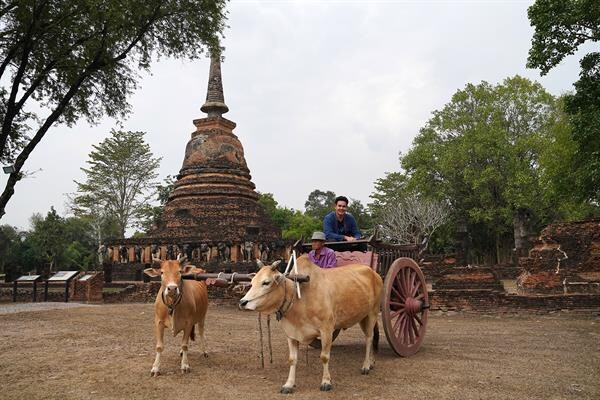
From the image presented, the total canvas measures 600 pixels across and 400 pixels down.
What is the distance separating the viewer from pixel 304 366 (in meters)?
5.74

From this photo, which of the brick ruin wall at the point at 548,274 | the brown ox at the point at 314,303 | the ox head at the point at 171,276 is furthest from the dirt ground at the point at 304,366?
the brick ruin wall at the point at 548,274

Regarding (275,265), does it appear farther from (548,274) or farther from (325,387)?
(548,274)

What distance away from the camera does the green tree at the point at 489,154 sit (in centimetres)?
2889

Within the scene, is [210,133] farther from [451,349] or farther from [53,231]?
[451,349]

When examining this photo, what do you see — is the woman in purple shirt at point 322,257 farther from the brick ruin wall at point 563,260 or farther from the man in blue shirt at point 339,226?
the brick ruin wall at point 563,260

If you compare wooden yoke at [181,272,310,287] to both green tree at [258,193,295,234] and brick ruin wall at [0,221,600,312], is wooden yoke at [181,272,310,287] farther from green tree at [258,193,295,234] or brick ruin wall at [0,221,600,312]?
green tree at [258,193,295,234]

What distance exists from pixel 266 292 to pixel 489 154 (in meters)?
29.0

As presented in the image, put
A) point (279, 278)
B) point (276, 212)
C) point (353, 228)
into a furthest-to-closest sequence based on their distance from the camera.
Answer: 1. point (276, 212)
2. point (353, 228)
3. point (279, 278)

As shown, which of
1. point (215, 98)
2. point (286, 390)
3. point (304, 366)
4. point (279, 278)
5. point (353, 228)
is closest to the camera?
point (286, 390)

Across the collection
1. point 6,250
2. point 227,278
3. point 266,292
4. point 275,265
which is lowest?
point 266,292

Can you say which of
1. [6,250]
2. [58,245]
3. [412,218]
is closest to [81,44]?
[412,218]

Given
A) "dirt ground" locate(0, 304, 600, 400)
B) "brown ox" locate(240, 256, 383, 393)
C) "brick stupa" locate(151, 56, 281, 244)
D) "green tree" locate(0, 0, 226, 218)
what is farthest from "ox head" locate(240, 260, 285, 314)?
"brick stupa" locate(151, 56, 281, 244)

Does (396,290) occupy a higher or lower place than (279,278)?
lower

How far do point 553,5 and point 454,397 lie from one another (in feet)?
35.8
